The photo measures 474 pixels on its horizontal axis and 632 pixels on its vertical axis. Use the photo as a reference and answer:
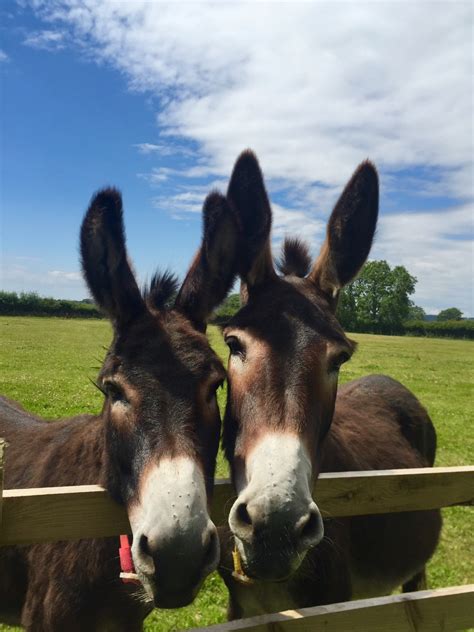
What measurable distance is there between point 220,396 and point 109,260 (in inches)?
451

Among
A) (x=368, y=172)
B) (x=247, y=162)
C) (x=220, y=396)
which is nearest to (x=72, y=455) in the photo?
(x=247, y=162)

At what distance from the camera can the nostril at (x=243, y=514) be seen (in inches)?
86.1

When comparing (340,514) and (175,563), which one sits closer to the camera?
(175,563)

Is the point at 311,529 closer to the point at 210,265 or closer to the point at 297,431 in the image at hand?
the point at 297,431

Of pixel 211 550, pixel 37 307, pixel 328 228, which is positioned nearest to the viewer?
pixel 211 550

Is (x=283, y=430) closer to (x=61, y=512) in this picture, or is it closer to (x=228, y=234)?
(x=61, y=512)

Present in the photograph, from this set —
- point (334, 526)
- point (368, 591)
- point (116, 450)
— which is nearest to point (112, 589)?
point (116, 450)

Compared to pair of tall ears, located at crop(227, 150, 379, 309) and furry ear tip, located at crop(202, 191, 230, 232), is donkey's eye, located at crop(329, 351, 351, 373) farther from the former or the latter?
furry ear tip, located at crop(202, 191, 230, 232)

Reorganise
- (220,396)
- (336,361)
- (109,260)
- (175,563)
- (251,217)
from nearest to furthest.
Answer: (175,563) < (336,361) < (109,260) < (251,217) < (220,396)

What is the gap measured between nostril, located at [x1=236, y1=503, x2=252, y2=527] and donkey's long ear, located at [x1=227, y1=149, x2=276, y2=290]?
5.53 ft

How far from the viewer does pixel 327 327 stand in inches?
118

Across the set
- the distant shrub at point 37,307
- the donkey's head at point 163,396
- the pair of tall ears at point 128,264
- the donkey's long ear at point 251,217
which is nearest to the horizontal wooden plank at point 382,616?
the donkey's head at point 163,396

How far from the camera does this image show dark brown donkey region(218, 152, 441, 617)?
7.16ft

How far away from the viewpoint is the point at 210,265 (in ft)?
11.0
